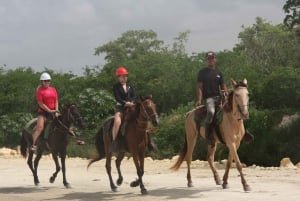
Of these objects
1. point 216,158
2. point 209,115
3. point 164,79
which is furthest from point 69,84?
point 209,115

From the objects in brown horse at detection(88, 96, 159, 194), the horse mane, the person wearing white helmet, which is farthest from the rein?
the person wearing white helmet

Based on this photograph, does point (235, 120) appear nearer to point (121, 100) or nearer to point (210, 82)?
point (210, 82)

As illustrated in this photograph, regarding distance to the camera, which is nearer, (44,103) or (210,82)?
(210,82)

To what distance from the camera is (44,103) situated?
17.0 metres

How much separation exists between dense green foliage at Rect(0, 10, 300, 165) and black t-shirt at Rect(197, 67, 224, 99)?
11.2 metres

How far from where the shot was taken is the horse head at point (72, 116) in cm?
1658

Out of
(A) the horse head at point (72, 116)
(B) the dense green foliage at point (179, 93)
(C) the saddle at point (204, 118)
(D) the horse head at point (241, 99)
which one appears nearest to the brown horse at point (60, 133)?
(A) the horse head at point (72, 116)

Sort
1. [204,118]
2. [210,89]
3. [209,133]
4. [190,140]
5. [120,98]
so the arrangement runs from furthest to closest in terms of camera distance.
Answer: [190,140], [120,98], [204,118], [210,89], [209,133]

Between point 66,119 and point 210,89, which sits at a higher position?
point 210,89

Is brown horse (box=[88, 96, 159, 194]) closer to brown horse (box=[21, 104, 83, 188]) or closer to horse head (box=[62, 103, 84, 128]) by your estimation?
horse head (box=[62, 103, 84, 128])

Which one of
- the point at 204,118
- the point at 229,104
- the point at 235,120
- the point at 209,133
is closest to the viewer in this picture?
the point at 235,120

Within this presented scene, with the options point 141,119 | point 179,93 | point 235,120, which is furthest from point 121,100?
point 179,93

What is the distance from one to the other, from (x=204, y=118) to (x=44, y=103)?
15.5 feet

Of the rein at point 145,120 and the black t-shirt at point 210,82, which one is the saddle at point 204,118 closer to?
the black t-shirt at point 210,82
